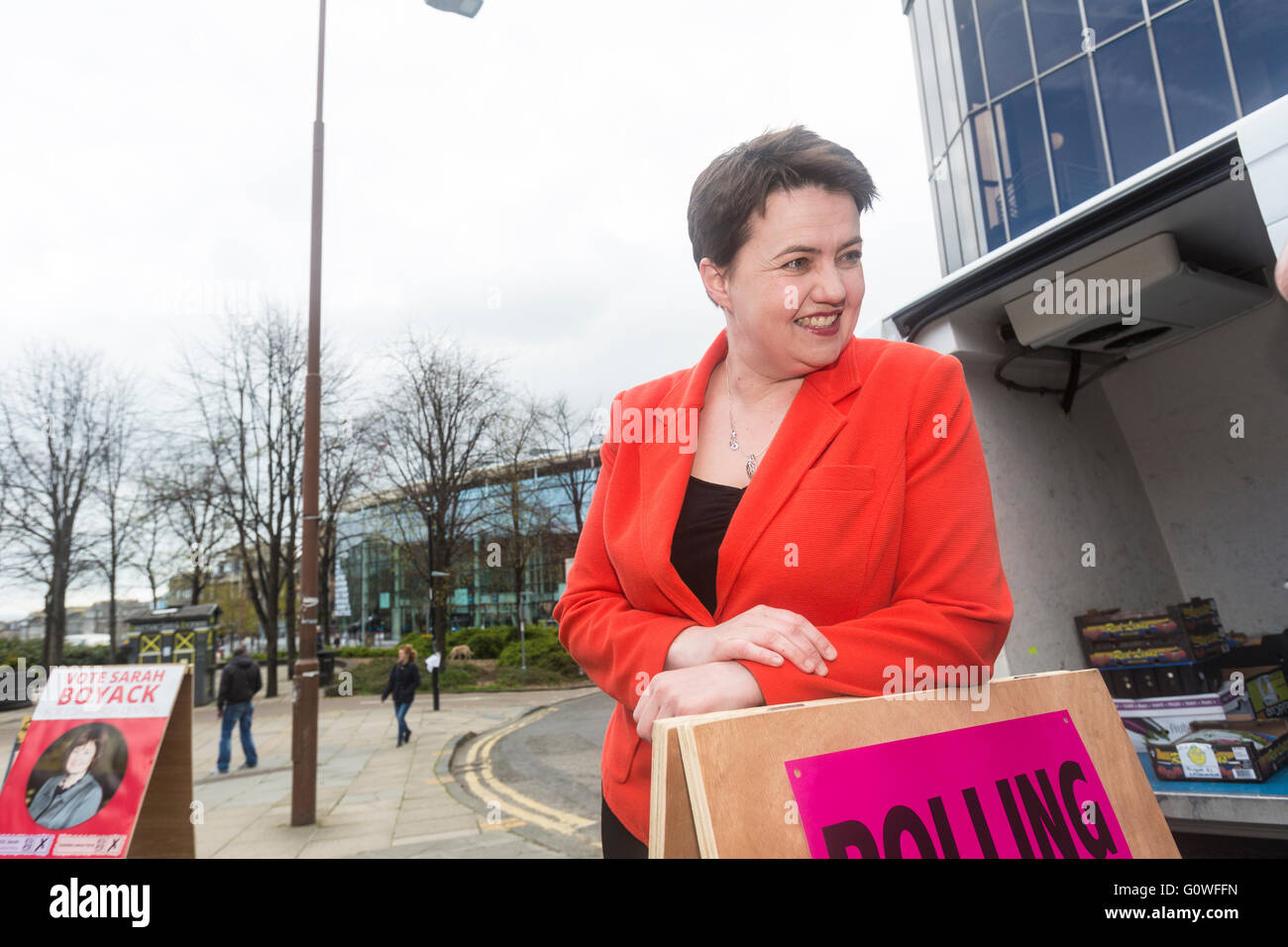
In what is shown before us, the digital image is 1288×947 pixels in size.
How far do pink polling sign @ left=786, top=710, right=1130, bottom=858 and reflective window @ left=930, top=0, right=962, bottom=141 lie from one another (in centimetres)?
1635

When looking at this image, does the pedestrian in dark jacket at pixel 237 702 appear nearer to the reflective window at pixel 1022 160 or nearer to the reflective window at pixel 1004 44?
the reflective window at pixel 1022 160

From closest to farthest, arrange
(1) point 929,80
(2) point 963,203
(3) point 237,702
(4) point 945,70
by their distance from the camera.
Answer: (3) point 237,702 < (2) point 963,203 < (4) point 945,70 < (1) point 929,80

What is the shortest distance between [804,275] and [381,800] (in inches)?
369

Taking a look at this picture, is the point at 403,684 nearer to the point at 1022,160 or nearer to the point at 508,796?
the point at 508,796

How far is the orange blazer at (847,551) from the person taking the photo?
1192mm

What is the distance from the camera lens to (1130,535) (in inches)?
187

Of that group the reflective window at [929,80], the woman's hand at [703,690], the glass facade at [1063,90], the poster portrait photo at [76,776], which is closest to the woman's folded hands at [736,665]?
the woman's hand at [703,690]

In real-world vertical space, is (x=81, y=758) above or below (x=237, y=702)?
above

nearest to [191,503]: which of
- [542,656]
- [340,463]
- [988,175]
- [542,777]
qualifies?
[340,463]

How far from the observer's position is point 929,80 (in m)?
15.6

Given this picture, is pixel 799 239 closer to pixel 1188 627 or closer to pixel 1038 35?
pixel 1188 627

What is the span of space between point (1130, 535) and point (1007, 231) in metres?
11.2

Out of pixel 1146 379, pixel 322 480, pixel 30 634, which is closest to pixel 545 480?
pixel 322 480

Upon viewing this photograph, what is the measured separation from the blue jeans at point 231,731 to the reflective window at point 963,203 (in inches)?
607
